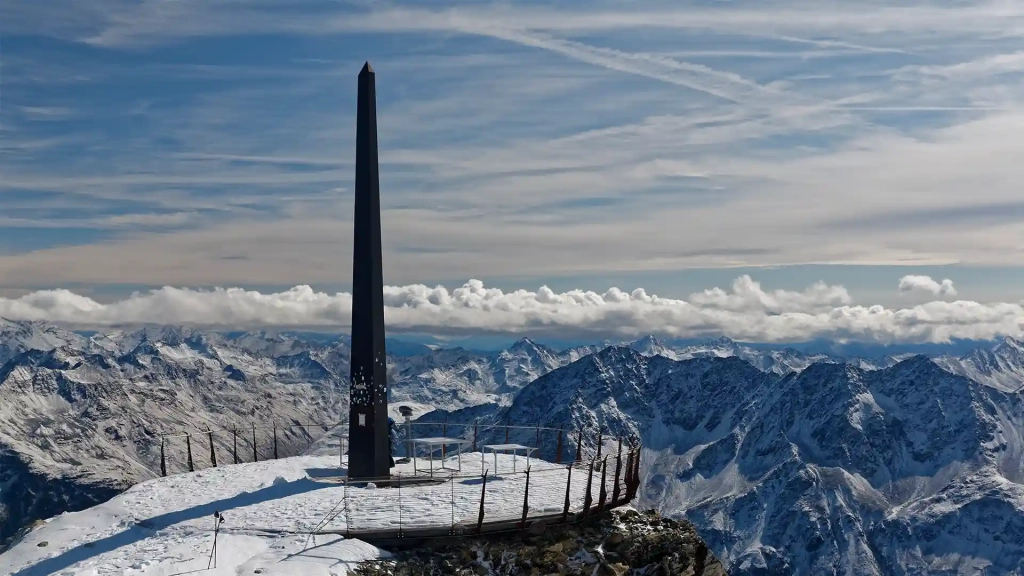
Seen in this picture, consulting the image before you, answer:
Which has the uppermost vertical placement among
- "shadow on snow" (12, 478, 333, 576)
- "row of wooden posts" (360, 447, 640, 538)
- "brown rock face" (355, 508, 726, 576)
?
"row of wooden posts" (360, 447, 640, 538)

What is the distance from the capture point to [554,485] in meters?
51.7

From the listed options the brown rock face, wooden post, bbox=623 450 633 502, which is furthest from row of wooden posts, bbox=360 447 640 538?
the brown rock face

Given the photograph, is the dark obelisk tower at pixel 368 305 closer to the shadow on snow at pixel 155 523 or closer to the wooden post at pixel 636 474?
the shadow on snow at pixel 155 523

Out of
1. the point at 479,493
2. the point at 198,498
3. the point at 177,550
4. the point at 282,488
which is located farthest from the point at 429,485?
the point at 177,550

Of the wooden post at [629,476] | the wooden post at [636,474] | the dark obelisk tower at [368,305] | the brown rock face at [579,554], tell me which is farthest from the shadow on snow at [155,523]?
the wooden post at [636,474]

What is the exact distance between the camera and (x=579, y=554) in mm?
42188

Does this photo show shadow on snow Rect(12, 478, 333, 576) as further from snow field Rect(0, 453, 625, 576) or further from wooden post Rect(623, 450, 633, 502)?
wooden post Rect(623, 450, 633, 502)

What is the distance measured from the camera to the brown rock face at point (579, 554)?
1564 inches

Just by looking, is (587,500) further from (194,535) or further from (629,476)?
(194,535)

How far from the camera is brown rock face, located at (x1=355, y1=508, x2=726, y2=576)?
130 feet

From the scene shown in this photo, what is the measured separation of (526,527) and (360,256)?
63.2 ft

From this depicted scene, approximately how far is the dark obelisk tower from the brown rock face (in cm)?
1428

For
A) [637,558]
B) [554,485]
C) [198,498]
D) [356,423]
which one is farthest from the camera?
[356,423]

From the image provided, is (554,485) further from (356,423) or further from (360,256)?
(360,256)
